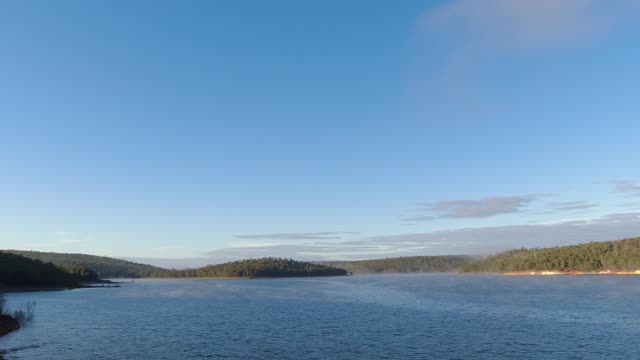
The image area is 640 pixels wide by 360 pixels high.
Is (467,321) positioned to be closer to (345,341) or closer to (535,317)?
(535,317)

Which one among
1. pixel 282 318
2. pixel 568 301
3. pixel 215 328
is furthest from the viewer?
pixel 568 301

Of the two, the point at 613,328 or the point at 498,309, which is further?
the point at 498,309

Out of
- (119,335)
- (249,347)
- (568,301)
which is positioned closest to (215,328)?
(119,335)

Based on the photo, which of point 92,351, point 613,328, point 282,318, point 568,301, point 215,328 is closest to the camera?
point 92,351

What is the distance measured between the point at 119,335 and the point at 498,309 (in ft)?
216

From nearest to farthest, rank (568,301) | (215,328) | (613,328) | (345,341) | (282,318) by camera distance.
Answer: (345,341)
(613,328)
(215,328)
(282,318)
(568,301)

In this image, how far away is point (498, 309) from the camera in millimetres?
98688

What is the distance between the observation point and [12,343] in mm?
66562

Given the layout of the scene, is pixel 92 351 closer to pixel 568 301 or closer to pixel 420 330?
pixel 420 330

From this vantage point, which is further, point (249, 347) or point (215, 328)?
point (215, 328)

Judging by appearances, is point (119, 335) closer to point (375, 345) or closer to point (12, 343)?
point (12, 343)

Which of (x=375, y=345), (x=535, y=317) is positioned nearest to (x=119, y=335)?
(x=375, y=345)

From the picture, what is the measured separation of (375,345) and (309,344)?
26.2 ft

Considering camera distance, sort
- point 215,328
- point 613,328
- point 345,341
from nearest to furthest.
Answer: point 345,341
point 613,328
point 215,328
